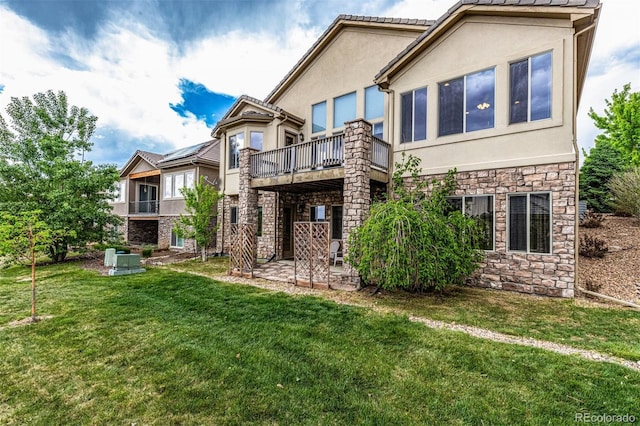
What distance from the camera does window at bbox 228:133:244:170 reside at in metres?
14.4

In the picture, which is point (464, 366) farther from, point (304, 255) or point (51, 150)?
point (51, 150)

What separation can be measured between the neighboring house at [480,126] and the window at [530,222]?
25 millimetres

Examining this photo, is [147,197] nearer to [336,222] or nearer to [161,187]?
[161,187]

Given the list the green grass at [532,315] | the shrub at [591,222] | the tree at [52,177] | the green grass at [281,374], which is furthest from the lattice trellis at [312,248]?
the shrub at [591,222]

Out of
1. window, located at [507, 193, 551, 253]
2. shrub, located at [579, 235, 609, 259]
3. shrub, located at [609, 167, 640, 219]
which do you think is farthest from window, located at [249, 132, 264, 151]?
shrub, located at [609, 167, 640, 219]

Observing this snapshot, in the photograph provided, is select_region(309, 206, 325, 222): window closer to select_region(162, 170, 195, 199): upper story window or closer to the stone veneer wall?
the stone veneer wall

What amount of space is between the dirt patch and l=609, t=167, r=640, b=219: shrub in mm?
798

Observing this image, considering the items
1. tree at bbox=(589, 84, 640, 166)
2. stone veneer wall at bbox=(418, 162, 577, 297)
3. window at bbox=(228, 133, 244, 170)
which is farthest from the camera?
tree at bbox=(589, 84, 640, 166)

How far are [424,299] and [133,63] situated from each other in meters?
18.4

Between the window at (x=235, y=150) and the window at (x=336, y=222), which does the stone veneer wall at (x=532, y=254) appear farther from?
the window at (x=235, y=150)

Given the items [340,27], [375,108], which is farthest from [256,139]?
[340,27]

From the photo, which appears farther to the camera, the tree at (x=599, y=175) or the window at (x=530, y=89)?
the tree at (x=599, y=175)

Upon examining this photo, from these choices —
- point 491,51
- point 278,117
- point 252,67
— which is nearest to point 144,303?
point 278,117

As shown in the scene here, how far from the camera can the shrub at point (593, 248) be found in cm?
913
